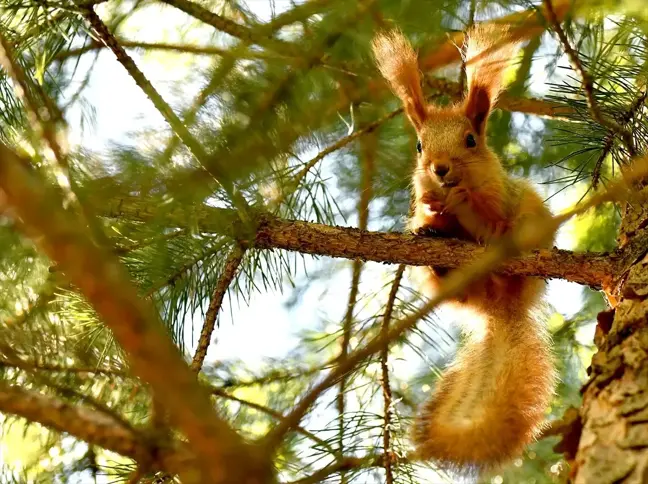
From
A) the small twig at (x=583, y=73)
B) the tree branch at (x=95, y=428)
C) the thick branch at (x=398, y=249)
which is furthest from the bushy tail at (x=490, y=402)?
the tree branch at (x=95, y=428)

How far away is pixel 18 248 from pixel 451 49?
198cm

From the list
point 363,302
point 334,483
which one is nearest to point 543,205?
point 363,302

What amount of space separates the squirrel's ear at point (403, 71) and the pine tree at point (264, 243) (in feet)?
0.29

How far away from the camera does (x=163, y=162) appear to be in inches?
48.4

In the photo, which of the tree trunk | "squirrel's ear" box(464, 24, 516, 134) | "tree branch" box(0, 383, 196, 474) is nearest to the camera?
"tree branch" box(0, 383, 196, 474)

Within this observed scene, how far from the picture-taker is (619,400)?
122 cm

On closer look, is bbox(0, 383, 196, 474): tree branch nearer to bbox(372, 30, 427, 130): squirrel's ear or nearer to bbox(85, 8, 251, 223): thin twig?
bbox(85, 8, 251, 223): thin twig

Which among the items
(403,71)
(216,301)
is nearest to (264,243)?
(216,301)

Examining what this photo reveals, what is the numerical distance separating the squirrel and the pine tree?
0.13m

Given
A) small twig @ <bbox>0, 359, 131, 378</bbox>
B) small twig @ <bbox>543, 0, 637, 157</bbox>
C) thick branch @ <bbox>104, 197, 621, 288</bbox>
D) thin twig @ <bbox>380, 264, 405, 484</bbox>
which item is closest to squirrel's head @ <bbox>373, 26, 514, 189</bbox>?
thin twig @ <bbox>380, 264, 405, 484</bbox>

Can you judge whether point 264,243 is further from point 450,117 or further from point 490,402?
point 450,117

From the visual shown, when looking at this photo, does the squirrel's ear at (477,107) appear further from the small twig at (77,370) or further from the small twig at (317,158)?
the small twig at (77,370)

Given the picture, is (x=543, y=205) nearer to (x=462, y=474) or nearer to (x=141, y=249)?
(x=462, y=474)

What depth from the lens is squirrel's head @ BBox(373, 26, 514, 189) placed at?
2.41 metres
